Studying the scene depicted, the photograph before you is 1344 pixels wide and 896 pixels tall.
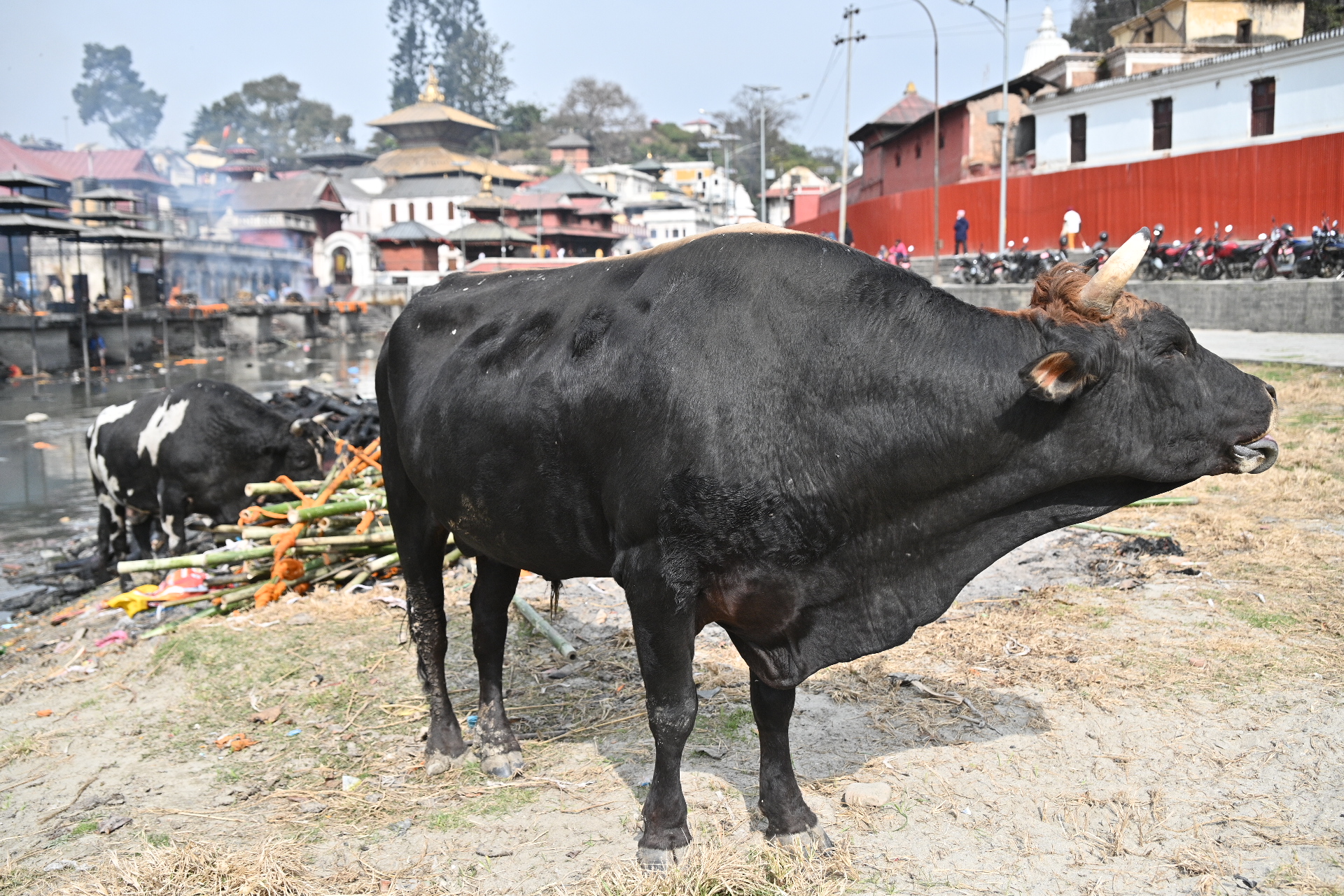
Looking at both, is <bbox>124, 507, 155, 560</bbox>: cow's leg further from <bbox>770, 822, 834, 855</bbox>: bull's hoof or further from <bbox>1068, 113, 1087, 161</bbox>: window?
<bbox>1068, 113, 1087, 161</bbox>: window

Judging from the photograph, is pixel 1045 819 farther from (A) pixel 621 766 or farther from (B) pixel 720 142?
(B) pixel 720 142

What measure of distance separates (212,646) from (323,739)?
1746 mm

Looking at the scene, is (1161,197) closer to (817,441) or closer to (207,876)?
(817,441)

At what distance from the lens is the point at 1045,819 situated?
3732 mm

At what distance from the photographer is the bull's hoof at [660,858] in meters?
3.49

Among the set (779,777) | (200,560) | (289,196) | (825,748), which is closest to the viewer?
(779,777)

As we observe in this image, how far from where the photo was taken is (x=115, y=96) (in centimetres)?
11362

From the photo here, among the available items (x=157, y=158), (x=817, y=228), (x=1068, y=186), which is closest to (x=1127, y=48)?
(x=1068, y=186)

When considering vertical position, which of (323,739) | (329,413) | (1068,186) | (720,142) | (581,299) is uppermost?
(720,142)

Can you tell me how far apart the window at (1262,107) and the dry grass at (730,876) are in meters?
32.0

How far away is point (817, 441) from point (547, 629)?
3.02 m

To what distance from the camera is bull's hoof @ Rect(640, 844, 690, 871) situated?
137 inches

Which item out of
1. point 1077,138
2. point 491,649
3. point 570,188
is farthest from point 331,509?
point 570,188

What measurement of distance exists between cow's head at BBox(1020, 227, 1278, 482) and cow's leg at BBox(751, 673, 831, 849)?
1.38m
